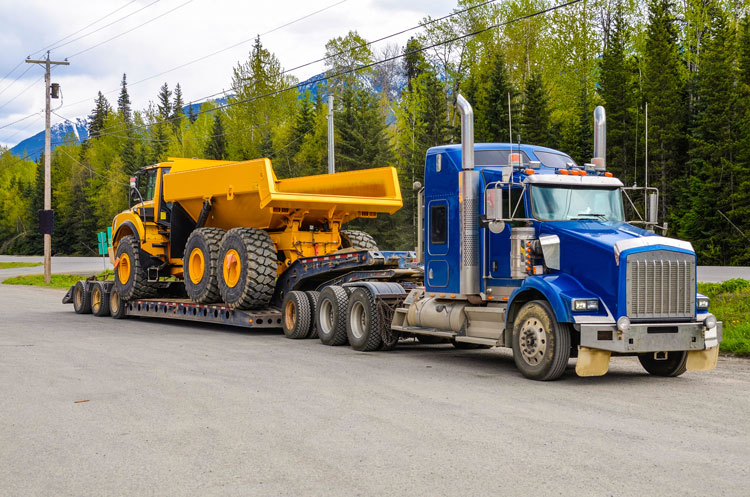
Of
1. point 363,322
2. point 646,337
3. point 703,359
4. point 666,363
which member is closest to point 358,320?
point 363,322

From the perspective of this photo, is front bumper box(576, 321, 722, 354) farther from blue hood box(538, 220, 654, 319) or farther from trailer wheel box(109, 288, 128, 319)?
trailer wheel box(109, 288, 128, 319)

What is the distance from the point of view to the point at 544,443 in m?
6.79

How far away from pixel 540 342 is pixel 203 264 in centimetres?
947

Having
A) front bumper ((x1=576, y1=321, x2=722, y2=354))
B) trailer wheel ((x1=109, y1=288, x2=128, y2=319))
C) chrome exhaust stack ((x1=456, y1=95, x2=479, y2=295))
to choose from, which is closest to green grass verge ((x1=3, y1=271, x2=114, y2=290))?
trailer wheel ((x1=109, y1=288, x2=128, y2=319))

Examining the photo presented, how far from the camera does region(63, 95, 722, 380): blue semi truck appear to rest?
973 cm

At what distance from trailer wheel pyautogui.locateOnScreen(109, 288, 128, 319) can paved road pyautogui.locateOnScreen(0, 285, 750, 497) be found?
27.1 feet

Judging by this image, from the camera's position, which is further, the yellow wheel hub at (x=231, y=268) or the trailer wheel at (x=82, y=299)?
the trailer wheel at (x=82, y=299)

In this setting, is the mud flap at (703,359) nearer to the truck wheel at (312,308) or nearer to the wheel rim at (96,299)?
the truck wheel at (312,308)

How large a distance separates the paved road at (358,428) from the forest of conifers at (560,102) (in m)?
19.4

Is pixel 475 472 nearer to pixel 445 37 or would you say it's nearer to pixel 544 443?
pixel 544 443

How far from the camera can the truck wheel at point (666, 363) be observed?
10.5 meters

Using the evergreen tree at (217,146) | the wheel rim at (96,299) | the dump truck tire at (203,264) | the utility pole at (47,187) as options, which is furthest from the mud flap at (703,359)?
the evergreen tree at (217,146)

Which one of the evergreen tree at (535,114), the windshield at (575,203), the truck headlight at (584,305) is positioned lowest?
the truck headlight at (584,305)

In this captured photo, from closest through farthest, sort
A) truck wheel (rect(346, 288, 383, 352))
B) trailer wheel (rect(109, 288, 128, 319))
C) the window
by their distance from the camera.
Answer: the window
truck wheel (rect(346, 288, 383, 352))
trailer wheel (rect(109, 288, 128, 319))
